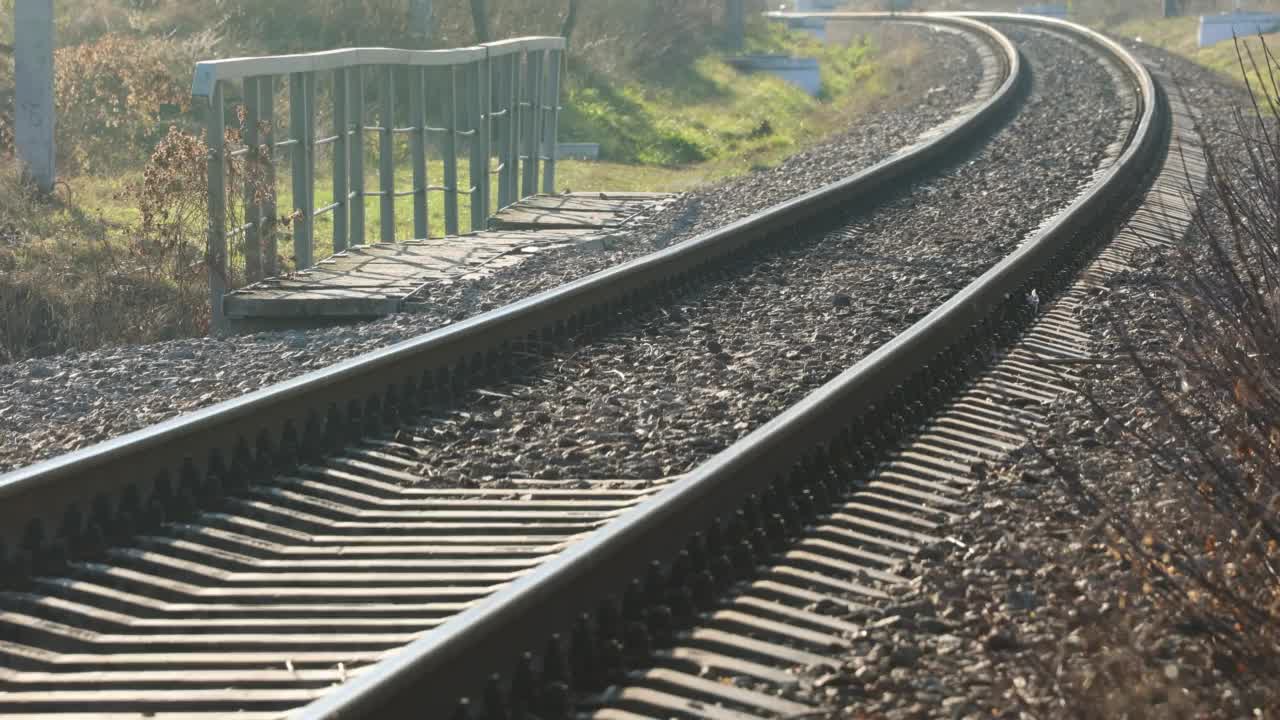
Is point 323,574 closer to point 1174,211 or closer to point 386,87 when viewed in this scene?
point 386,87

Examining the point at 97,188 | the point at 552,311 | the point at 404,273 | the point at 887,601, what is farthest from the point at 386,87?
the point at 887,601

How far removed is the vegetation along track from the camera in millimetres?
3959

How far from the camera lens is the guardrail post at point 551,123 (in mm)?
17969

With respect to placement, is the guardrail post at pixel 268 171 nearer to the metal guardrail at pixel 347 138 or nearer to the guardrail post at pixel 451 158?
the metal guardrail at pixel 347 138

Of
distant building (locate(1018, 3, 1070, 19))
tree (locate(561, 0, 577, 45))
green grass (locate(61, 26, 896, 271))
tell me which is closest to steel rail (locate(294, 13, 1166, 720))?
green grass (locate(61, 26, 896, 271))

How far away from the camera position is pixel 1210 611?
4.29m

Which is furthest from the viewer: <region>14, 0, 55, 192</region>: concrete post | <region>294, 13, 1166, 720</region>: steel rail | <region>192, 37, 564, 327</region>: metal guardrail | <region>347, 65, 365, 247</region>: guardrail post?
<region>14, 0, 55, 192</region>: concrete post

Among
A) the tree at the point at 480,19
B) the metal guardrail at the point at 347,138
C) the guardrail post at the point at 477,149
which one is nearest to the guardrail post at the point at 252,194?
the metal guardrail at the point at 347,138

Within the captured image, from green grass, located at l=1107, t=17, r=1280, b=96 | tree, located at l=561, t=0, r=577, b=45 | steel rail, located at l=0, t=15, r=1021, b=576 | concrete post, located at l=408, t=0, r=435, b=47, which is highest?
steel rail, located at l=0, t=15, r=1021, b=576

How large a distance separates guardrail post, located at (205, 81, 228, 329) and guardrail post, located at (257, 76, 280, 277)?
0.60m

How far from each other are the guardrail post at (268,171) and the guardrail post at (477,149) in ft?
12.2

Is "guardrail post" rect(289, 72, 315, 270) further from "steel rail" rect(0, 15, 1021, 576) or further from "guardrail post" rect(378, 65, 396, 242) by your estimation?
"steel rail" rect(0, 15, 1021, 576)

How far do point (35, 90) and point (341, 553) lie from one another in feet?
35.9

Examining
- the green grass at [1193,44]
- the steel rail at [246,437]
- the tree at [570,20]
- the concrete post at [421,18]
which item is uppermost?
the steel rail at [246,437]
